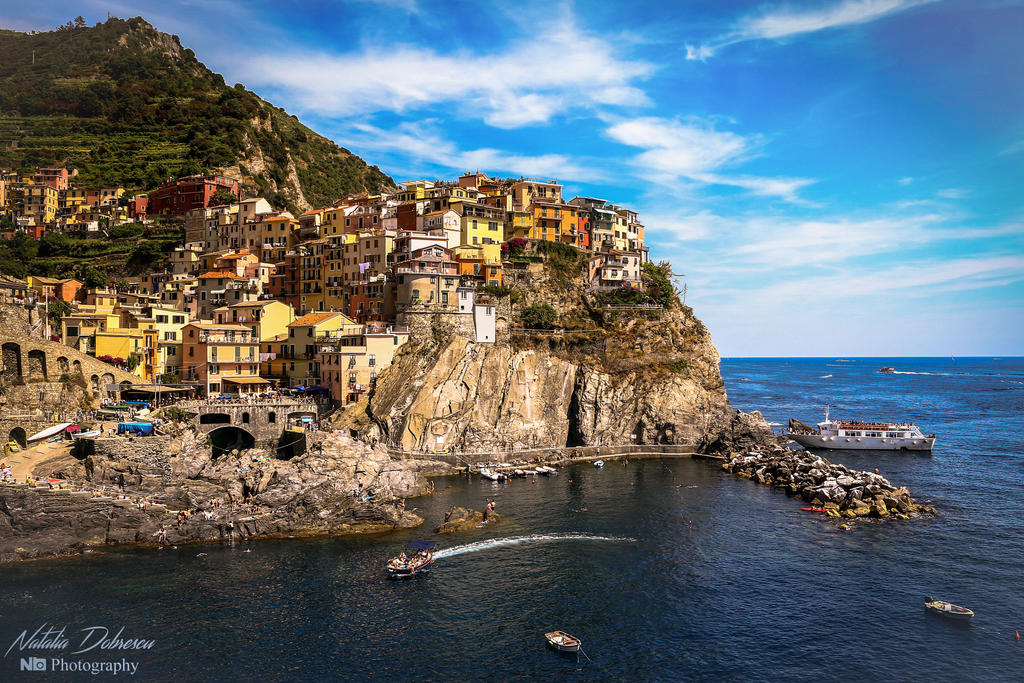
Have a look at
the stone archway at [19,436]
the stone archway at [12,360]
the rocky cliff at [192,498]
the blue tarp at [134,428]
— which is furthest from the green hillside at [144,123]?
the rocky cliff at [192,498]

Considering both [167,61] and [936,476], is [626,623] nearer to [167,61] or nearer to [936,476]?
[936,476]

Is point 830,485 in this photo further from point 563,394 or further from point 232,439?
Result: point 232,439

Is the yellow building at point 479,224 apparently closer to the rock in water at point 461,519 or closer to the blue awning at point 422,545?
the rock in water at point 461,519

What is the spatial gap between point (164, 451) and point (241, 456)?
22.9 feet

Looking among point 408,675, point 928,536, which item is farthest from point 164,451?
point 928,536

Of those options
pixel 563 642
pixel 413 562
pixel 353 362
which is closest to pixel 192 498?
pixel 413 562

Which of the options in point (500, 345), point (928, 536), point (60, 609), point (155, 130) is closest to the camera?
point (60, 609)

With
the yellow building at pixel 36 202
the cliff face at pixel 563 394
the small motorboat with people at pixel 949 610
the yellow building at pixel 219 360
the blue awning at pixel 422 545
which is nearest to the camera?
the small motorboat with people at pixel 949 610

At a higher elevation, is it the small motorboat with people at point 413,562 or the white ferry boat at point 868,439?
the white ferry boat at point 868,439

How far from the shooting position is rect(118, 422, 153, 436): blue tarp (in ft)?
194

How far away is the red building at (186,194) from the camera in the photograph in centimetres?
11825

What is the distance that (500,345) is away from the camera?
294 ft

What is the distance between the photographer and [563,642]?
38.4m

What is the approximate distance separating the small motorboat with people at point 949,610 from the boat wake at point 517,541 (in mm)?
21177
